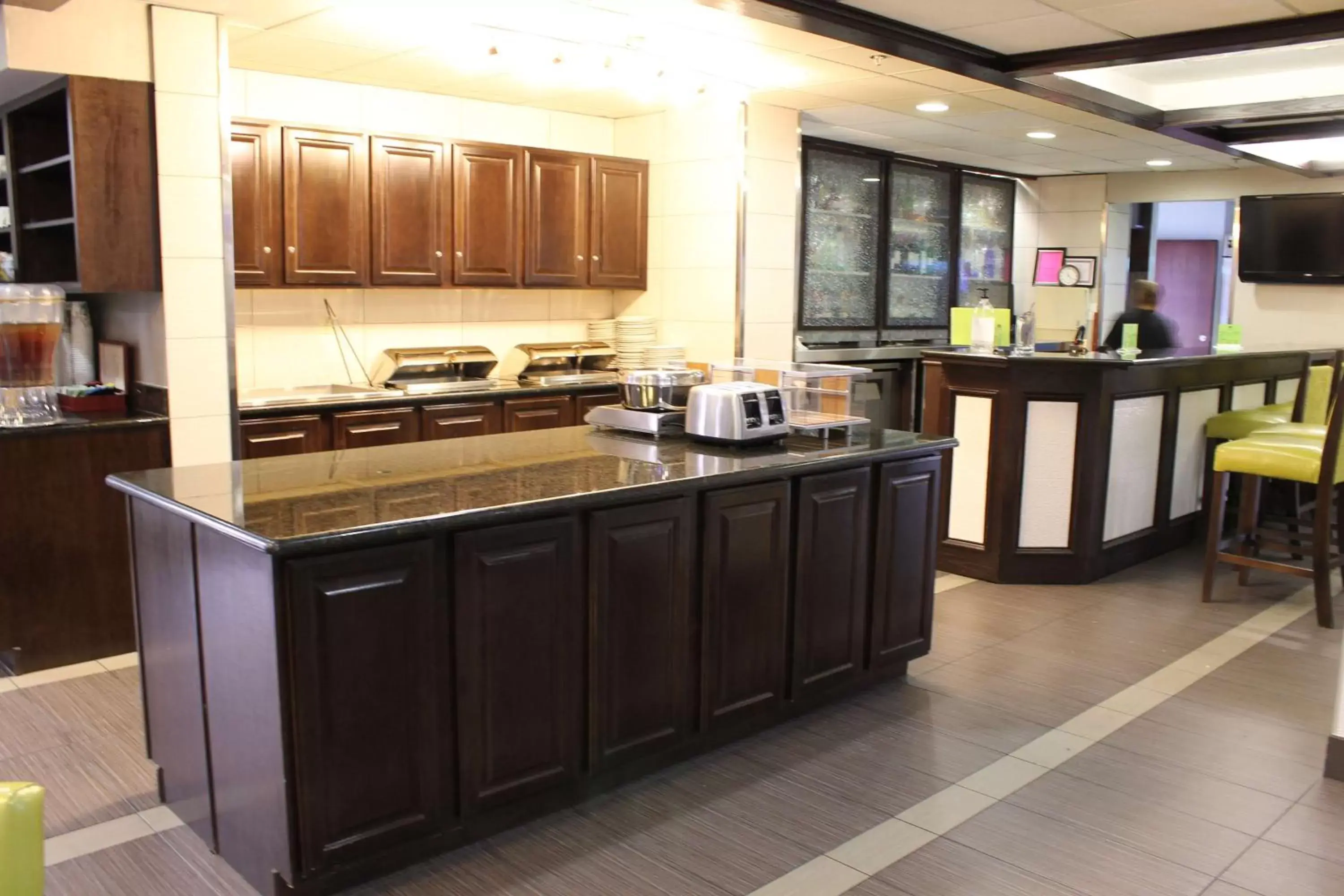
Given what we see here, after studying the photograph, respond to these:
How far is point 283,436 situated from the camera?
473 centimetres

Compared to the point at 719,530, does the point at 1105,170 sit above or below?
above

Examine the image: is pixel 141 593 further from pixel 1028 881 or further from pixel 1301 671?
pixel 1301 671

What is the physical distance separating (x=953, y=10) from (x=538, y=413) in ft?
9.16

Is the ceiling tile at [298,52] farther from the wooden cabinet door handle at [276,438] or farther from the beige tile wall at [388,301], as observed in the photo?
the wooden cabinet door handle at [276,438]

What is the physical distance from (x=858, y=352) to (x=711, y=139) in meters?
1.86

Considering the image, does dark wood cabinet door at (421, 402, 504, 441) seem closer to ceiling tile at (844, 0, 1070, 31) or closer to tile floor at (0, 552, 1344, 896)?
tile floor at (0, 552, 1344, 896)

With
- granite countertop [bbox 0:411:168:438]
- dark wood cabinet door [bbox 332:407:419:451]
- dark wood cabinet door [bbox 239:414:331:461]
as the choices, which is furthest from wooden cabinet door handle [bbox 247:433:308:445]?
granite countertop [bbox 0:411:168:438]

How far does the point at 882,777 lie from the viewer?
3.19 meters

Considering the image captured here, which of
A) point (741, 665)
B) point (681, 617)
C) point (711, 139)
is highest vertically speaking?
point (711, 139)

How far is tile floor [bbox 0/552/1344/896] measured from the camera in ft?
8.62

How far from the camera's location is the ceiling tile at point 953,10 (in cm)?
414

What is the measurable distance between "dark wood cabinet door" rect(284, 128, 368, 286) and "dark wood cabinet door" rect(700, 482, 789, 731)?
112 inches

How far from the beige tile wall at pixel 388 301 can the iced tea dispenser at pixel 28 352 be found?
1.04 metres

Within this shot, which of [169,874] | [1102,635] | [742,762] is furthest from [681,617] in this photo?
[1102,635]
